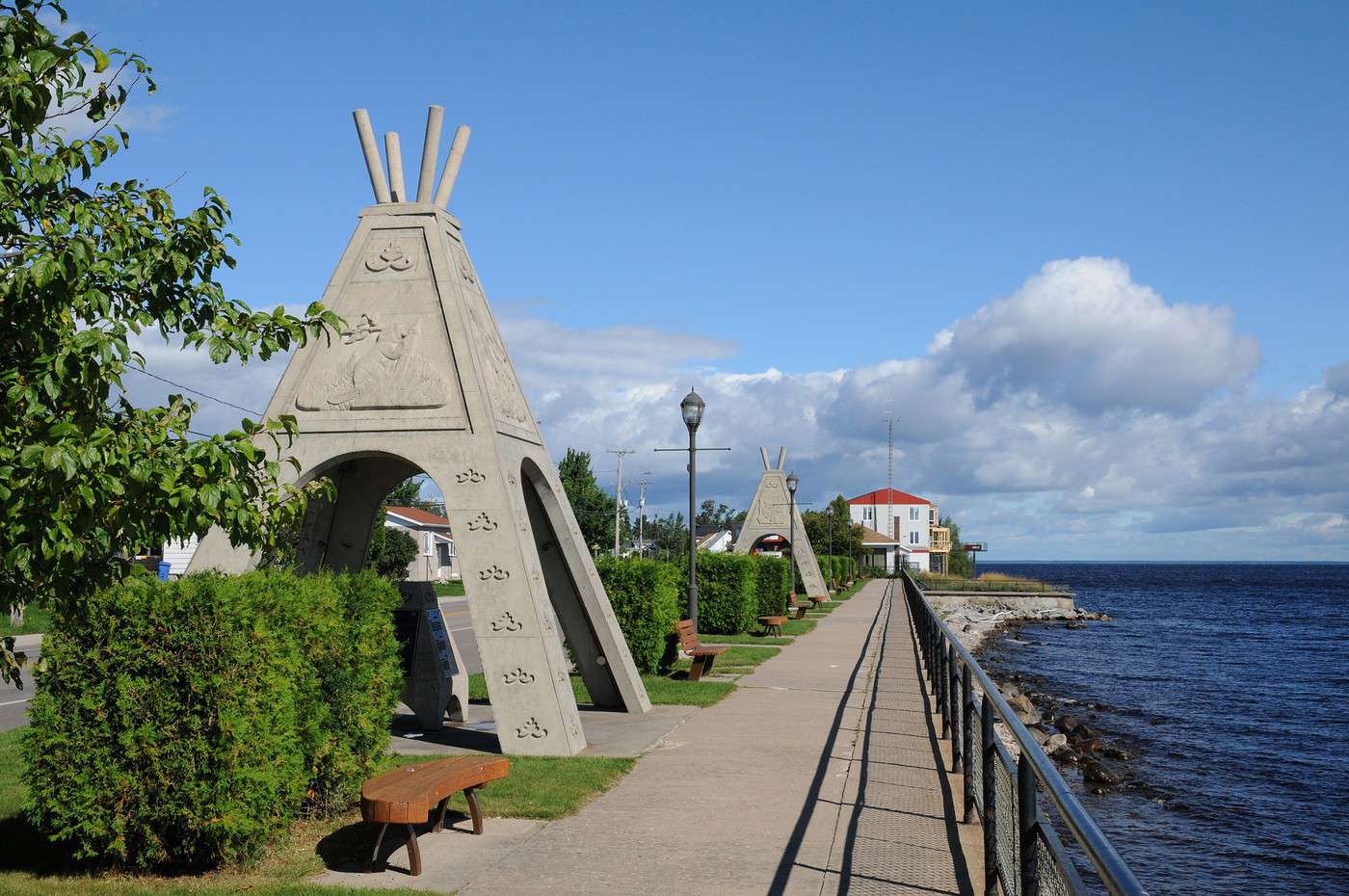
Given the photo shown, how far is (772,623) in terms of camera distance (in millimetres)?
24859

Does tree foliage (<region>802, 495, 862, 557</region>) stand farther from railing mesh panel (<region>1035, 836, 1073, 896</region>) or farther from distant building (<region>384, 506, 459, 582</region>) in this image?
railing mesh panel (<region>1035, 836, 1073, 896</region>)

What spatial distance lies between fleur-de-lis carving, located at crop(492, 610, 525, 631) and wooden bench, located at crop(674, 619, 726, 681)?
6.37 metres

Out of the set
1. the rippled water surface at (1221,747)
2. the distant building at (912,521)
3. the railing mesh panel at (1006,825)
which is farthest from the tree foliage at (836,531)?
the railing mesh panel at (1006,825)

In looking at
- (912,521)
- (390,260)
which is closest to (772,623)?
(390,260)

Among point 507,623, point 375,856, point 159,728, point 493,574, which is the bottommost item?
point 375,856

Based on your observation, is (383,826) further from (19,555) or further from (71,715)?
(19,555)

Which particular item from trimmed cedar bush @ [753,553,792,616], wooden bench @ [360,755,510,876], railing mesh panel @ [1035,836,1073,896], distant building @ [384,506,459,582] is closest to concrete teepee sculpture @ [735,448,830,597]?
trimmed cedar bush @ [753,553,792,616]

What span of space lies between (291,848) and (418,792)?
3.74 ft

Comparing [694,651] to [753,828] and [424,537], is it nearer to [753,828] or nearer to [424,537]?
[753,828]

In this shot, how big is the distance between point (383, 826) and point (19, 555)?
11.1 ft

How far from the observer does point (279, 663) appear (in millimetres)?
6637

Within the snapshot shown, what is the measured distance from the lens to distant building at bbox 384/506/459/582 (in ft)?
200

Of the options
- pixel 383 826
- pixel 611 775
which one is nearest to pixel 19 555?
pixel 383 826

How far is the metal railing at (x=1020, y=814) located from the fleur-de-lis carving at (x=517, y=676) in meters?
3.89
